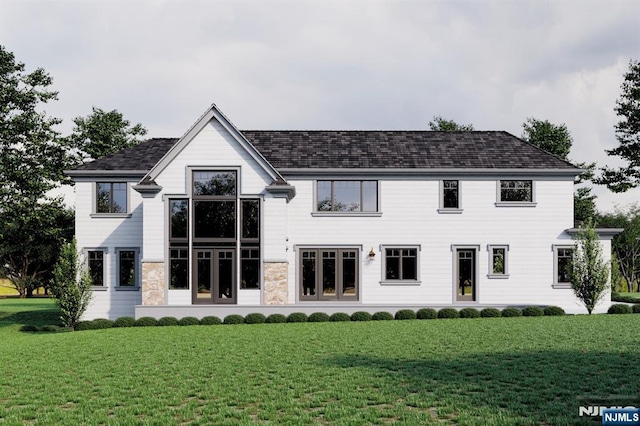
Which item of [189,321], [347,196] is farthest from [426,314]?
[189,321]

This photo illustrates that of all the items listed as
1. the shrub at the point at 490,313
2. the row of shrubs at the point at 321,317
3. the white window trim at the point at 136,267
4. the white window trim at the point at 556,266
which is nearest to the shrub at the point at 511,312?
the row of shrubs at the point at 321,317

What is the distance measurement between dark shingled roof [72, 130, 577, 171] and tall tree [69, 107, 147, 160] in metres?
21.5

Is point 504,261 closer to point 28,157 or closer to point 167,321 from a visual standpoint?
point 167,321

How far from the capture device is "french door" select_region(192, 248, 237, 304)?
27141mm

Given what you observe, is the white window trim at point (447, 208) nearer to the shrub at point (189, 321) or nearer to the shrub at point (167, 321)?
the shrub at point (189, 321)

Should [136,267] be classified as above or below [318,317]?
above

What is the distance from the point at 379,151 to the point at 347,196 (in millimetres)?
3273

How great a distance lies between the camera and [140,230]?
29375 mm

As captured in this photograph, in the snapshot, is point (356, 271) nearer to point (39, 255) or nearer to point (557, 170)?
point (557, 170)

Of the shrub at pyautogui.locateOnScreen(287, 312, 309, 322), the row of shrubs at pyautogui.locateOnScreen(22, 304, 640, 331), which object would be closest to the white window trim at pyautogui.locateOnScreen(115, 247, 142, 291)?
the row of shrubs at pyautogui.locateOnScreen(22, 304, 640, 331)

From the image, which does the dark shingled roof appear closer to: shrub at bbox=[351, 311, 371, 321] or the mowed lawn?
shrub at bbox=[351, 311, 371, 321]

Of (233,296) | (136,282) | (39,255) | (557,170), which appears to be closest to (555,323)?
(557,170)

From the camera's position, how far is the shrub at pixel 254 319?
25.2 meters

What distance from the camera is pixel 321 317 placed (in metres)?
25.7
